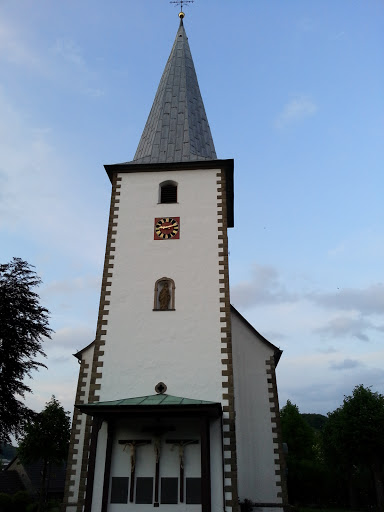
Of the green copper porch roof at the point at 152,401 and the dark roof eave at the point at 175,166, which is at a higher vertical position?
the dark roof eave at the point at 175,166

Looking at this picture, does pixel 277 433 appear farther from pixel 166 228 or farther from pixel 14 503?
pixel 14 503

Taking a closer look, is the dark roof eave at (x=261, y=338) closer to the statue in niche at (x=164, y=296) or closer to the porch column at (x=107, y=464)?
the statue in niche at (x=164, y=296)

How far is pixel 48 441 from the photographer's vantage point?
24.7 m

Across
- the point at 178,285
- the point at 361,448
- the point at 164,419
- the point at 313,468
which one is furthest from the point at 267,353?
the point at 313,468

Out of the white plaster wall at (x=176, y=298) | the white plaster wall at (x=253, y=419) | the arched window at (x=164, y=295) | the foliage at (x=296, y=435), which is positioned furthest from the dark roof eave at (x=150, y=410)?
the foliage at (x=296, y=435)

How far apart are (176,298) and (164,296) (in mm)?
417

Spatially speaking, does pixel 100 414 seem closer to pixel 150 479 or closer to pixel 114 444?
pixel 114 444

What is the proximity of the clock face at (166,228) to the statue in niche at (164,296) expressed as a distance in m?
1.84

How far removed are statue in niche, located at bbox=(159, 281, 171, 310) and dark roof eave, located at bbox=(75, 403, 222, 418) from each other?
379 cm

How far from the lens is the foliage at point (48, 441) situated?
2434 cm

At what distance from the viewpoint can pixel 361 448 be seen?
2880cm

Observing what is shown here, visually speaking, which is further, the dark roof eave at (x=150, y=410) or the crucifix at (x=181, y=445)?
the crucifix at (x=181, y=445)

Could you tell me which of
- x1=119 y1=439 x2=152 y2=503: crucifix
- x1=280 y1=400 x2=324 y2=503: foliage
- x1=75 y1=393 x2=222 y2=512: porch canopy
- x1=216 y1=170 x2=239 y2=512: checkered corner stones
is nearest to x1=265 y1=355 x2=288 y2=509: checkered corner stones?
x1=216 y1=170 x2=239 y2=512: checkered corner stones

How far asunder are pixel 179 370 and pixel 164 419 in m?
1.54
